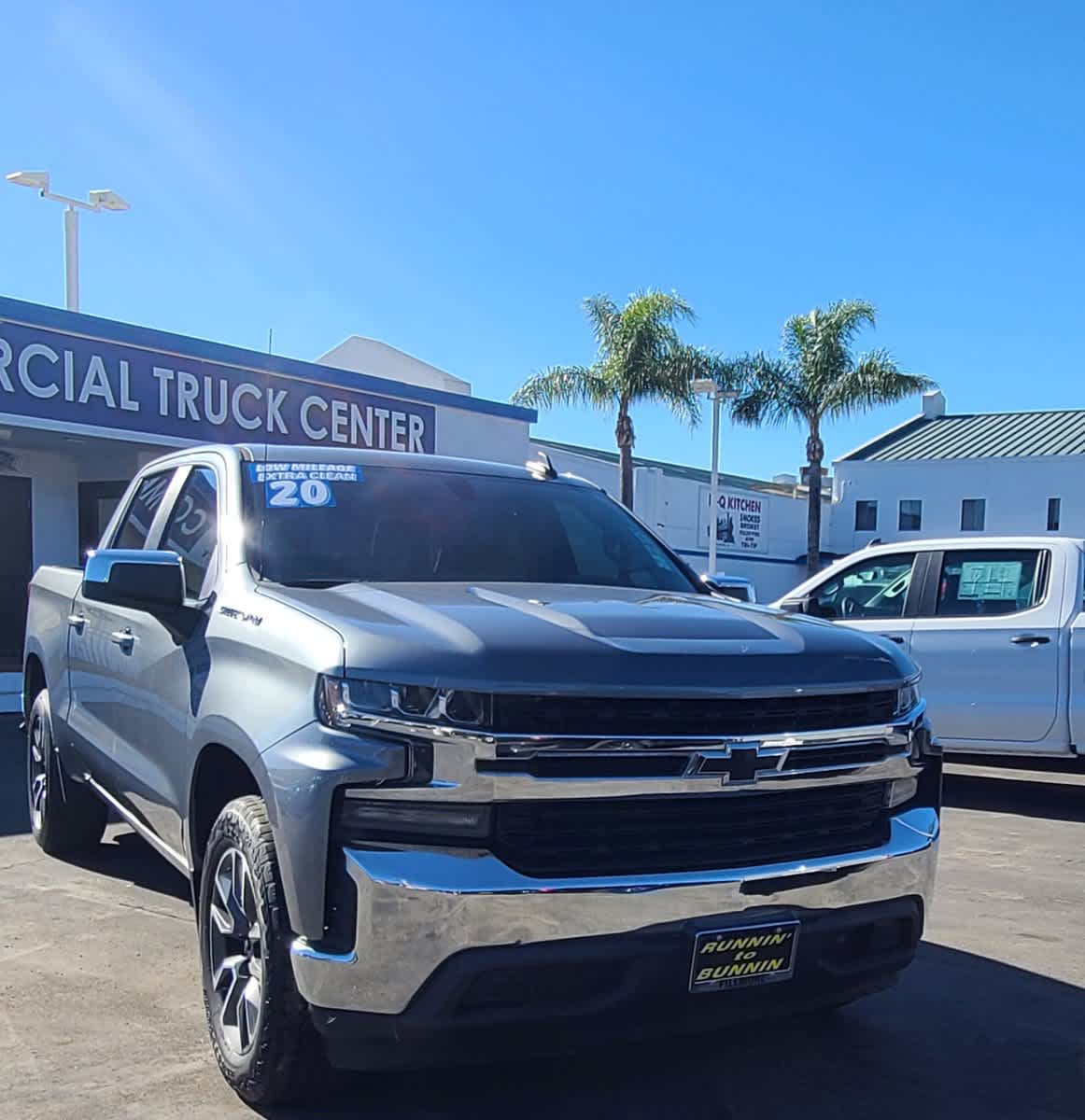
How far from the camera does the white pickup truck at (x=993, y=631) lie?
727 cm

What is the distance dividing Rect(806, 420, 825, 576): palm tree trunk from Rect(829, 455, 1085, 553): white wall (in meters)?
5.64

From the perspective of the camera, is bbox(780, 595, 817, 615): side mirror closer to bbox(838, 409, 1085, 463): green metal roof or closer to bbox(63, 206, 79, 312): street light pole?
bbox(63, 206, 79, 312): street light pole

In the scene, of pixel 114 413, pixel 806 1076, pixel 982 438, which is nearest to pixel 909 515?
pixel 982 438

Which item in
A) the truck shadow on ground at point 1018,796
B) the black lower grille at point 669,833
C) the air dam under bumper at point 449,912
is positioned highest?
the black lower grille at point 669,833

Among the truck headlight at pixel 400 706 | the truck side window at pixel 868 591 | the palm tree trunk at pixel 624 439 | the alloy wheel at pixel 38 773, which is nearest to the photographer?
the truck headlight at pixel 400 706

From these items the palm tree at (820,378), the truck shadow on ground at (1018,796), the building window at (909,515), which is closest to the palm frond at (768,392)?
the palm tree at (820,378)

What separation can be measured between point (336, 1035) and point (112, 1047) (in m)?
1.27

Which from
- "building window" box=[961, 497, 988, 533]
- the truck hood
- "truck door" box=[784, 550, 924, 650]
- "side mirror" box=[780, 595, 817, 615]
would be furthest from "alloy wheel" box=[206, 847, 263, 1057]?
"building window" box=[961, 497, 988, 533]

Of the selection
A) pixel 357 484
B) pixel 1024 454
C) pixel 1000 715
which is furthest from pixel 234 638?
pixel 1024 454

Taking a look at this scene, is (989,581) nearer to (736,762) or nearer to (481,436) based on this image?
(736,762)

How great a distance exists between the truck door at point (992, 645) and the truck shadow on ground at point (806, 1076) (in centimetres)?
362

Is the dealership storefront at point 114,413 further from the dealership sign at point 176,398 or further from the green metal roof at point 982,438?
the green metal roof at point 982,438

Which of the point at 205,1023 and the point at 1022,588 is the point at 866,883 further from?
the point at 1022,588

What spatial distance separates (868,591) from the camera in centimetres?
830
